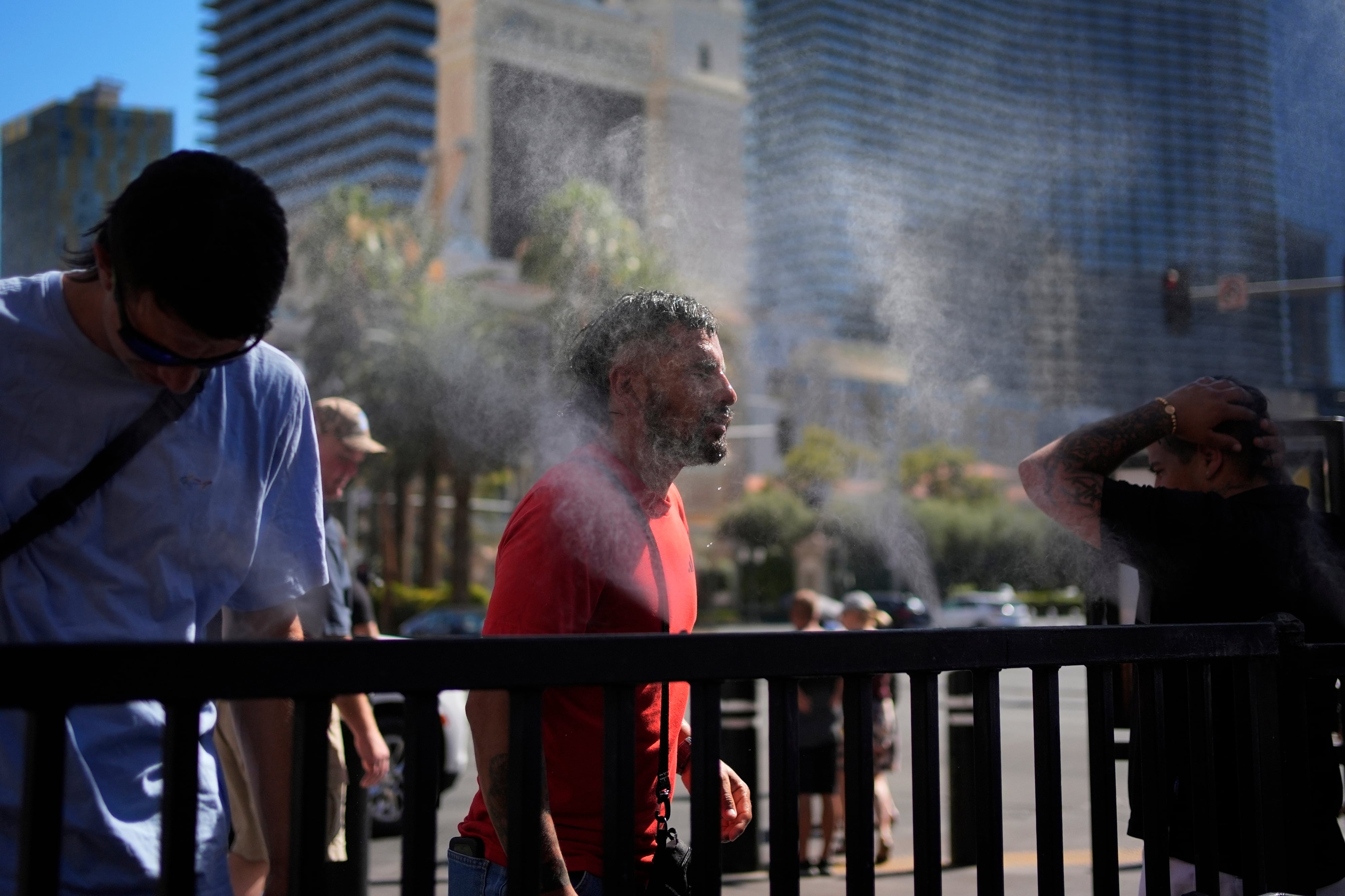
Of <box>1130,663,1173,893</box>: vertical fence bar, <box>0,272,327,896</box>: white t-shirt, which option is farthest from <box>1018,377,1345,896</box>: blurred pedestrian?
<box>0,272,327,896</box>: white t-shirt

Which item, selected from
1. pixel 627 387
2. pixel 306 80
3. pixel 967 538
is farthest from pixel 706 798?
pixel 967 538

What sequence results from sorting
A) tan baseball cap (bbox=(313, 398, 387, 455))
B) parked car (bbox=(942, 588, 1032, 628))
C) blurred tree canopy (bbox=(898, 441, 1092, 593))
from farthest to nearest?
parked car (bbox=(942, 588, 1032, 628)), blurred tree canopy (bbox=(898, 441, 1092, 593)), tan baseball cap (bbox=(313, 398, 387, 455))

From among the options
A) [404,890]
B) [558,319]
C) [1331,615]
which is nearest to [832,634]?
[404,890]

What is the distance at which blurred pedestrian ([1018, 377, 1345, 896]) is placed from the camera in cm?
230

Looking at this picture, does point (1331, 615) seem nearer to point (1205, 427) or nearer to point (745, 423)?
point (1205, 427)

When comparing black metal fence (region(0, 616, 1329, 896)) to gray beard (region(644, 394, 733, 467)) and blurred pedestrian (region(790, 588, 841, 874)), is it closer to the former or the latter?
gray beard (region(644, 394, 733, 467))

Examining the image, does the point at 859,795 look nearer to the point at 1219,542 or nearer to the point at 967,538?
the point at 1219,542

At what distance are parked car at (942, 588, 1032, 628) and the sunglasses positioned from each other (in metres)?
34.0

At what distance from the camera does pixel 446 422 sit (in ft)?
84.2

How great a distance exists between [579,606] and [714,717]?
14.2 inches

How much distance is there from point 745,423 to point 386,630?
39.9ft

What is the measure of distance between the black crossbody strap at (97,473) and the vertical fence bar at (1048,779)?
4.38ft

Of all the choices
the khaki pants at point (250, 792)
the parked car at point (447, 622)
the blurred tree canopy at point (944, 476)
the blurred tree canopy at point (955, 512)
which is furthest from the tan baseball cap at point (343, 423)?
the blurred tree canopy at point (944, 476)

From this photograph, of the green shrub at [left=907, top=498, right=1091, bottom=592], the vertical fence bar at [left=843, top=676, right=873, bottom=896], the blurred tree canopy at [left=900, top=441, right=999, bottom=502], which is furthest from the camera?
the blurred tree canopy at [left=900, top=441, right=999, bottom=502]
